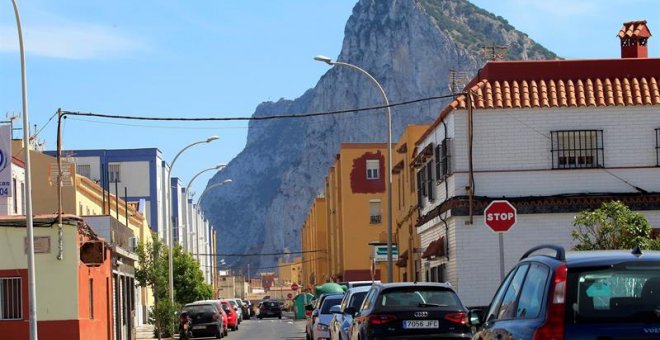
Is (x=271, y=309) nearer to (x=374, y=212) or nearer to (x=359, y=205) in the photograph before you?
(x=359, y=205)

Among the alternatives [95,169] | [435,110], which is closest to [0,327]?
[95,169]

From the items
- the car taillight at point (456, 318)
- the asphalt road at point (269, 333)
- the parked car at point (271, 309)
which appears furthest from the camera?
the parked car at point (271, 309)

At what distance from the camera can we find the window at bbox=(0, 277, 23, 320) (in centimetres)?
2925

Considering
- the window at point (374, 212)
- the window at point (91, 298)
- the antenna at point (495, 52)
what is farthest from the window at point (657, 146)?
the window at point (374, 212)

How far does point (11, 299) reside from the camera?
29.3 m

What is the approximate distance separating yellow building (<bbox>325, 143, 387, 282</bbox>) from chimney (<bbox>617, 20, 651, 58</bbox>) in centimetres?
4197

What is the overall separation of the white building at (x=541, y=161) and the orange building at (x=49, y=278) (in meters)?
10.4

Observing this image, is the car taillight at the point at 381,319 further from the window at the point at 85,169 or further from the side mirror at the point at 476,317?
the window at the point at 85,169

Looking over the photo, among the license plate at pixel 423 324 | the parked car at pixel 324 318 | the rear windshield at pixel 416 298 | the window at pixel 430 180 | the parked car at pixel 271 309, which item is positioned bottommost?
the parked car at pixel 271 309

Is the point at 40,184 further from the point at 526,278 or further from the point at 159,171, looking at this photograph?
the point at 526,278

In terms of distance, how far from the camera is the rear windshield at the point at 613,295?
8.76 m

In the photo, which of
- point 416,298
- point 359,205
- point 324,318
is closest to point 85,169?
point 359,205

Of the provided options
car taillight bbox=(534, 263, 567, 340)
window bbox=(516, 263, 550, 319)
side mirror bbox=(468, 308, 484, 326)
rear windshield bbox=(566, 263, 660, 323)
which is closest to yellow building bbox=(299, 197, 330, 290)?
side mirror bbox=(468, 308, 484, 326)

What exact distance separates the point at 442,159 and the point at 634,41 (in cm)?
783
